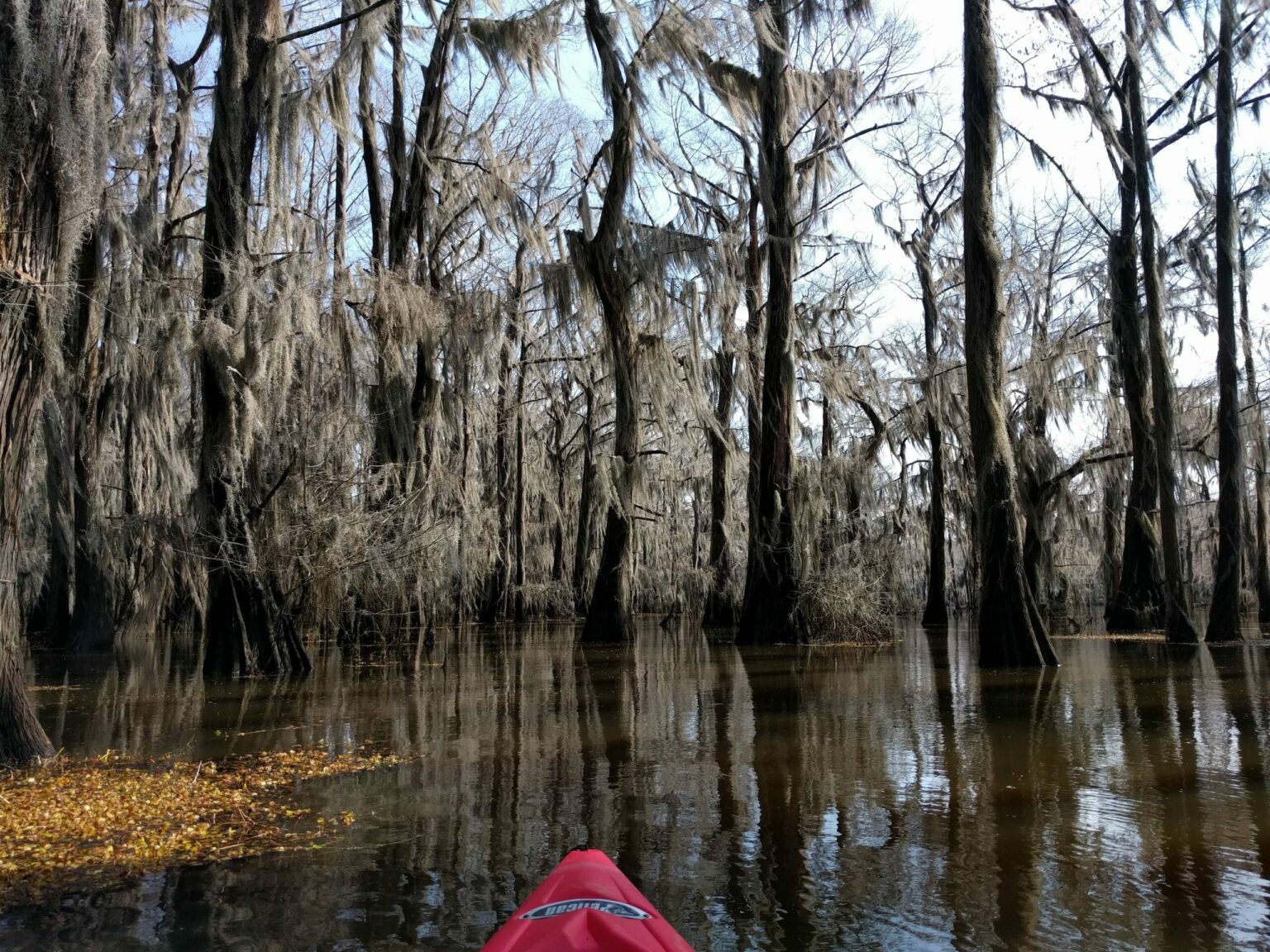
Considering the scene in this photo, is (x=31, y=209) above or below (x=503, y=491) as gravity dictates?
below

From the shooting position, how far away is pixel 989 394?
1105cm

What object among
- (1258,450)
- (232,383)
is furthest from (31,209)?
(1258,450)

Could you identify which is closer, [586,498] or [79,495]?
[79,495]

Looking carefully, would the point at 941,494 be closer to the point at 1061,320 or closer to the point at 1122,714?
the point at 1061,320

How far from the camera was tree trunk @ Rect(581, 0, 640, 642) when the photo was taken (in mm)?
13945

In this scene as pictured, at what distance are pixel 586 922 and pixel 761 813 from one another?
2.54 metres

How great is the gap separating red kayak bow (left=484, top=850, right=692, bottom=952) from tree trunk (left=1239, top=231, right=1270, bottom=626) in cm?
2116

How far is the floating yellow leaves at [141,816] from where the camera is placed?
4008mm

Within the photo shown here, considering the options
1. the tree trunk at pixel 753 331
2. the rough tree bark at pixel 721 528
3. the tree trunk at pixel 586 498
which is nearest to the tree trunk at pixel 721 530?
the rough tree bark at pixel 721 528

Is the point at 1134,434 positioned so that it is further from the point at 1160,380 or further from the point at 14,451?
the point at 14,451

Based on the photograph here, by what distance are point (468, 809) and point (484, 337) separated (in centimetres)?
990

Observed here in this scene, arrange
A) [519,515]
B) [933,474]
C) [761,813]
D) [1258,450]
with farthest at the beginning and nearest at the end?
[519,515]
[1258,450]
[933,474]
[761,813]

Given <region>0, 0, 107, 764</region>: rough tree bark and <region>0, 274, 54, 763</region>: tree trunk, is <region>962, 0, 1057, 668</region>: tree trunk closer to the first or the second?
<region>0, 0, 107, 764</region>: rough tree bark

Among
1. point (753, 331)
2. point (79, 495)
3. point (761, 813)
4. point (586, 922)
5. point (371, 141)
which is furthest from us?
point (753, 331)
